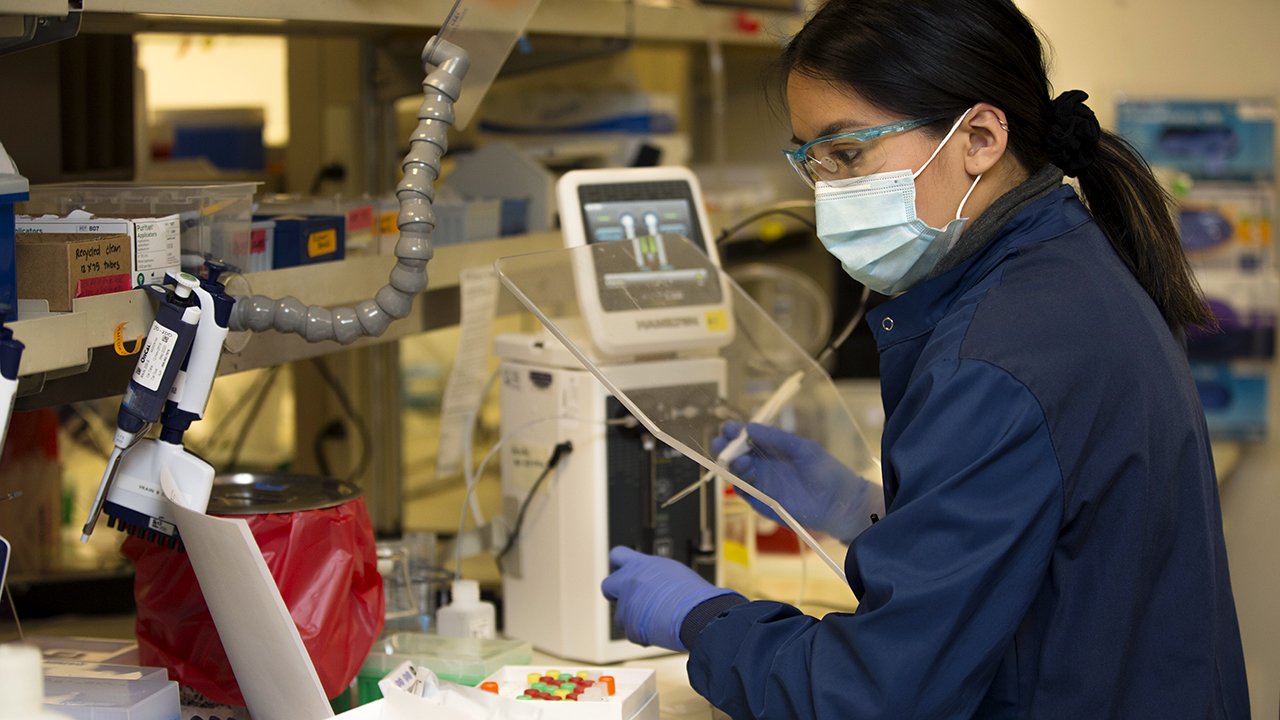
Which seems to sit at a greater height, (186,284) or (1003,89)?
(1003,89)

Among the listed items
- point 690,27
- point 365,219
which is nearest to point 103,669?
point 365,219

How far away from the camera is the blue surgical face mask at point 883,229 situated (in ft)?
3.73

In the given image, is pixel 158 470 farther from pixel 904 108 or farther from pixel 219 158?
pixel 219 158

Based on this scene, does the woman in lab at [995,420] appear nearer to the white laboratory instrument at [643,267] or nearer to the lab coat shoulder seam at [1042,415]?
the lab coat shoulder seam at [1042,415]

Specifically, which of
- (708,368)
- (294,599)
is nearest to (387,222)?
(708,368)

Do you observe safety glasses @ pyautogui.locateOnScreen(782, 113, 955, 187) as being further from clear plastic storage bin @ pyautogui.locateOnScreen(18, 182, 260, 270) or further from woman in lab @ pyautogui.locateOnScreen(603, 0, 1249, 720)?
clear plastic storage bin @ pyautogui.locateOnScreen(18, 182, 260, 270)

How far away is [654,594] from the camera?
126 cm

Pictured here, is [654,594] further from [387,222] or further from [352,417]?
[352,417]

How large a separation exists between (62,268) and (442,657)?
651 millimetres

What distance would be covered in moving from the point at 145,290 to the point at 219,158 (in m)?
2.05

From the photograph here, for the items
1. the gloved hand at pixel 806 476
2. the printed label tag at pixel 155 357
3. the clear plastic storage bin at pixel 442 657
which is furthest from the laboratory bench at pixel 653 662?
the printed label tag at pixel 155 357

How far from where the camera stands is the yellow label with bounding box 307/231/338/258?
4.70 ft

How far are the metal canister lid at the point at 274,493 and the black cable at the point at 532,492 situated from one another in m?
0.31

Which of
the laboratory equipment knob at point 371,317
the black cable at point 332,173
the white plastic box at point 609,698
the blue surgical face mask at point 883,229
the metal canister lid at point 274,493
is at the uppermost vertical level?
the black cable at point 332,173
